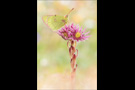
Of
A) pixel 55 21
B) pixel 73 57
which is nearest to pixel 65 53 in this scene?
pixel 73 57

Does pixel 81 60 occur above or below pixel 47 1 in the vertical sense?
below

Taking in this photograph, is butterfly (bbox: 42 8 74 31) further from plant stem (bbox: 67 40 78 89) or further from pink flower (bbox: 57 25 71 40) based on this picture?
plant stem (bbox: 67 40 78 89)

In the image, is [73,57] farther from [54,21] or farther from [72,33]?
[54,21]

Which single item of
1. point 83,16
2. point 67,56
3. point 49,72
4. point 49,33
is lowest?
point 49,72

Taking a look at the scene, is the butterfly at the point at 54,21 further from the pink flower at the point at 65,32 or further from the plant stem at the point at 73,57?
the plant stem at the point at 73,57

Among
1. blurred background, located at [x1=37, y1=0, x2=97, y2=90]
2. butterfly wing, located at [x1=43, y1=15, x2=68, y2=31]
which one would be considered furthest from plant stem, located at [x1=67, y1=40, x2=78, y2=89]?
butterfly wing, located at [x1=43, y1=15, x2=68, y2=31]
